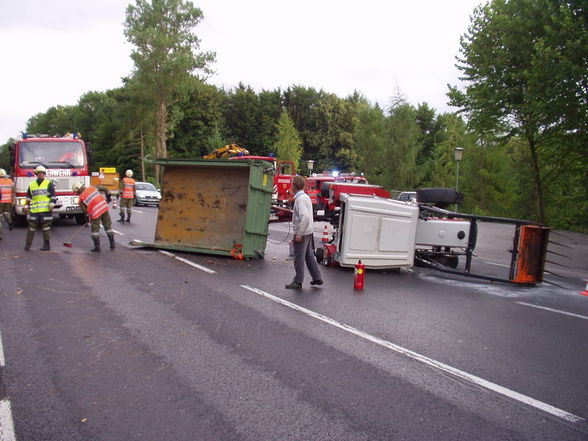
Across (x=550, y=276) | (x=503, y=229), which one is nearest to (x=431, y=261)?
(x=550, y=276)

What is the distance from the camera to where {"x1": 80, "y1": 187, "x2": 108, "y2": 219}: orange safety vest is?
1155 cm

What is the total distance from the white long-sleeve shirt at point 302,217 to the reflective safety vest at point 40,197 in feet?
21.9

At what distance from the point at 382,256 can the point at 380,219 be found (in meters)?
0.75

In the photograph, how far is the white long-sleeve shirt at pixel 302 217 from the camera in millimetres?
8078

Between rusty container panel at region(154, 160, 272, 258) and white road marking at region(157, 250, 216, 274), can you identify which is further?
rusty container panel at region(154, 160, 272, 258)

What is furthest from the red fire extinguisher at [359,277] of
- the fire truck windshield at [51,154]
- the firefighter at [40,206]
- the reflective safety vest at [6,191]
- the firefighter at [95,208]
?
the reflective safety vest at [6,191]

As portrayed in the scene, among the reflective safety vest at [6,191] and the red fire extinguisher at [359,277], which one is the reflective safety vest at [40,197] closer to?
the reflective safety vest at [6,191]

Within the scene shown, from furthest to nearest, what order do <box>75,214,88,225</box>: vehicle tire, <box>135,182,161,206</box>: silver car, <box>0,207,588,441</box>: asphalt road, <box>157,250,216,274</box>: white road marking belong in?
<box>135,182,161,206</box>: silver car < <box>75,214,88,225</box>: vehicle tire < <box>157,250,216,274</box>: white road marking < <box>0,207,588,441</box>: asphalt road

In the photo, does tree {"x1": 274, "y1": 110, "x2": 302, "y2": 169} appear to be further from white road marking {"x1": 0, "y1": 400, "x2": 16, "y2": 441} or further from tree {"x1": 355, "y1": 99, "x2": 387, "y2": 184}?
white road marking {"x1": 0, "y1": 400, "x2": 16, "y2": 441}

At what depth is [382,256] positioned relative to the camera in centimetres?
1007

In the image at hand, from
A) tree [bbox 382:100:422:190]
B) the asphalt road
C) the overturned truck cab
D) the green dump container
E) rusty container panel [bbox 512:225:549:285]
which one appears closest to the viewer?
the asphalt road

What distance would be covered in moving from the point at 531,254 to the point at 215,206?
6.67 metres

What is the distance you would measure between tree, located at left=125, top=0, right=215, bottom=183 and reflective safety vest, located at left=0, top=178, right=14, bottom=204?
96.3ft

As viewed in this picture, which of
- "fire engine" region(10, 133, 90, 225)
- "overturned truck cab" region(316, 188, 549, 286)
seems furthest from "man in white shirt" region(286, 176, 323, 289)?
"fire engine" region(10, 133, 90, 225)
